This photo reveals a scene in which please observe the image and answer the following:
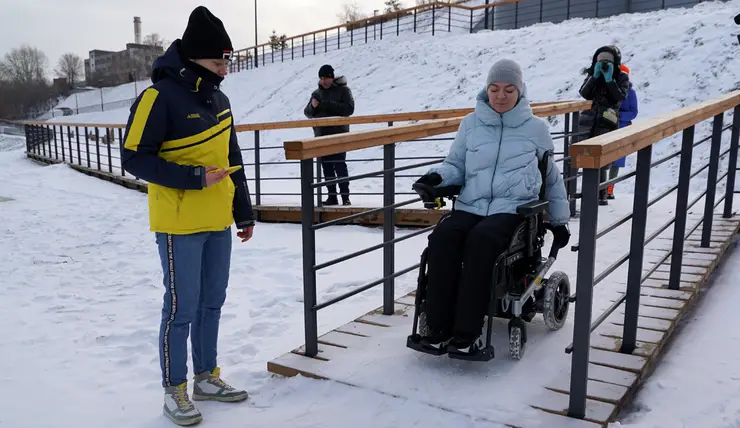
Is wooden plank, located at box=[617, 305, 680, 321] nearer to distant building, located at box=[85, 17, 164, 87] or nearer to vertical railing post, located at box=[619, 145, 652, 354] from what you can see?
vertical railing post, located at box=[619, 145, 652, 354]

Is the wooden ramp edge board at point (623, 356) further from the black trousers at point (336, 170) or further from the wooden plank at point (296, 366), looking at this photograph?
the black trousers at point (336, 170)

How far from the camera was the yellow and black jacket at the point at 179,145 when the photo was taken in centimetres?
224

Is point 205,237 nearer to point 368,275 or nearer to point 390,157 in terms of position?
point 390,157

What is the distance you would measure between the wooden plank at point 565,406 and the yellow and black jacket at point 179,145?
1445 mm

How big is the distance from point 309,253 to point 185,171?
80 centimetres

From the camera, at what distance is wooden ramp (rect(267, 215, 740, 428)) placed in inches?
91.4

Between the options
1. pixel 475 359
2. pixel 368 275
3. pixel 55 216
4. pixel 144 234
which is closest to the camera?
pixel 475 359

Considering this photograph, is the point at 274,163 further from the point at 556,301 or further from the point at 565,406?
the point at 565,406

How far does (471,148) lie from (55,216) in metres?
6.11

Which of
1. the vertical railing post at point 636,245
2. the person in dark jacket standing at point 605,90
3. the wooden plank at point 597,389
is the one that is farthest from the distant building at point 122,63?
the wooden plank at point 597,389

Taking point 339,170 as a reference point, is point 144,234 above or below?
below

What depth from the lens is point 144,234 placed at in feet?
21.0

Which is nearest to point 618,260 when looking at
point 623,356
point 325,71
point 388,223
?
point 623,356

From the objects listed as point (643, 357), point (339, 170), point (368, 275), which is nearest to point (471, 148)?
point (643, 357)
